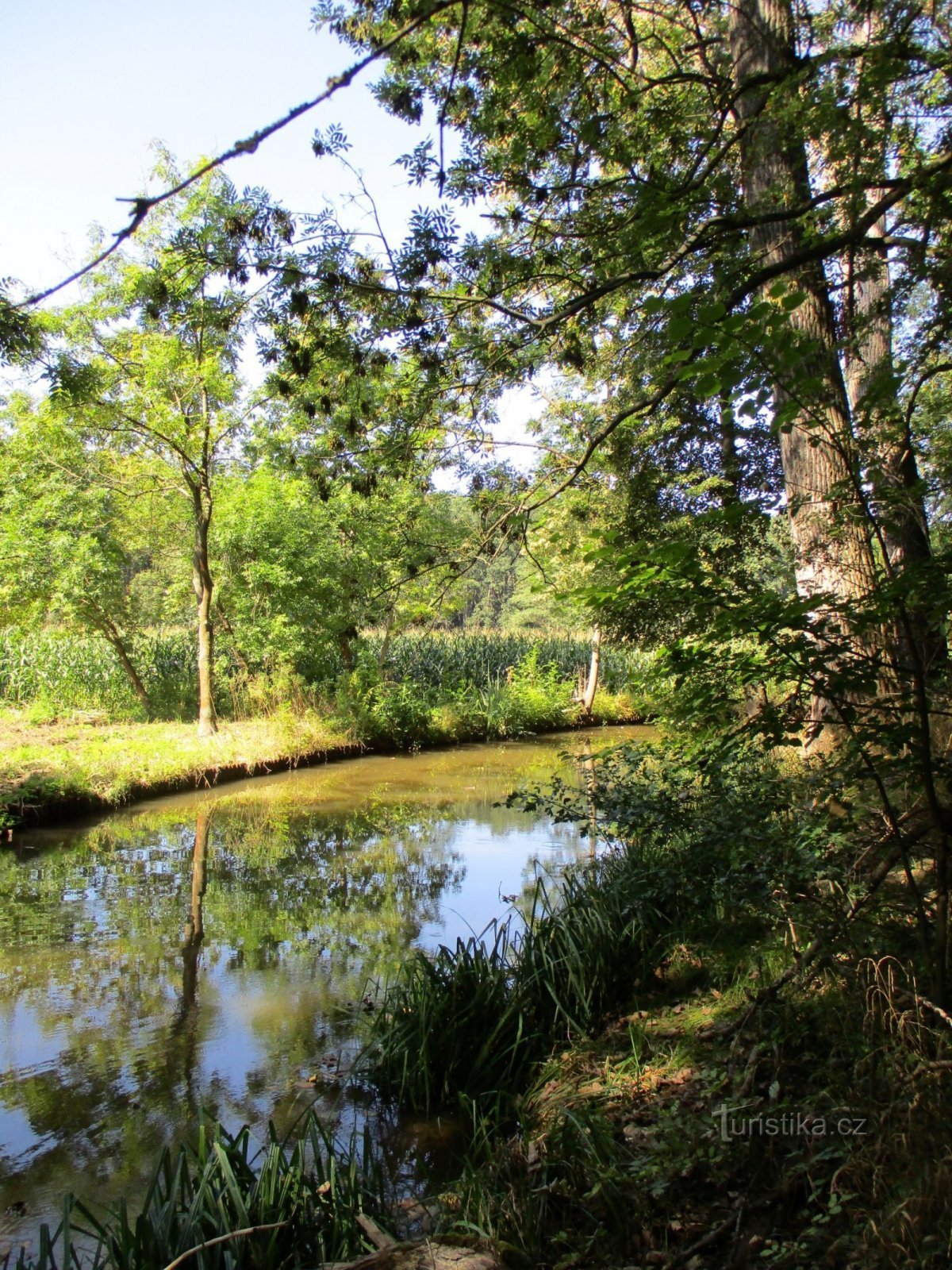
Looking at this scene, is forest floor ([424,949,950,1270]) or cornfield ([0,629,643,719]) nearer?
forest floor ([424,949,950,1270])

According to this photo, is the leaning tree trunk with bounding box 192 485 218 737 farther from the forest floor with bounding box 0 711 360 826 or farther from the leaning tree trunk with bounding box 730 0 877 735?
the leaning tree trunk with bounding box 730 0 877 735

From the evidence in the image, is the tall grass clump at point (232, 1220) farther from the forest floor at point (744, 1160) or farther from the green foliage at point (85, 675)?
the green foliage at point (85, 675)

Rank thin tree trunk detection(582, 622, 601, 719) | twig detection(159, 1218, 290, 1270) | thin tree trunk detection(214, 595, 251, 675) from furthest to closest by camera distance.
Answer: thin tree trunk detection(582, 622, 601, 719) → thin tree trunk detection(214, 595, 251, 675) → twig detection(159, 1218, 290, 1270)

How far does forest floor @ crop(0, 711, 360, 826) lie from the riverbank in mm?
13

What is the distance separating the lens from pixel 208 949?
5.99m

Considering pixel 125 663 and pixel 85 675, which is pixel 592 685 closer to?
pixel 125 663

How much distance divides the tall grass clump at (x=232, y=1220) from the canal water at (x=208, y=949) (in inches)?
37.6

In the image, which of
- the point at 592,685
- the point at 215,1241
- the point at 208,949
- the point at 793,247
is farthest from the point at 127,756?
the point at 215,1241

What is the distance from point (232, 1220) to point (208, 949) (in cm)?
382

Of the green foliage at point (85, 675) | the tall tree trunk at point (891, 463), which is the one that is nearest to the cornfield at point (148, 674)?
the green foliage at point (85, 675)

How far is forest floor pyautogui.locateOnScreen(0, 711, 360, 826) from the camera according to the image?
379 inches

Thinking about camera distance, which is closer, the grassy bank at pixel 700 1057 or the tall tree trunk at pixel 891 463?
the grassy bank at pixel 700 1057

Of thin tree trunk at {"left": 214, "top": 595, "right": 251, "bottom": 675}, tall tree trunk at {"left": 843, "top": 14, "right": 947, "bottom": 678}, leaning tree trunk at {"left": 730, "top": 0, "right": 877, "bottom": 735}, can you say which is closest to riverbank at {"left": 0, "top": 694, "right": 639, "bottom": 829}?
thin tree trunk at {"left": 214, "top": 595, "right": 251, "bottom": 675}

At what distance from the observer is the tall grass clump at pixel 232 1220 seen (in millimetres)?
2215
